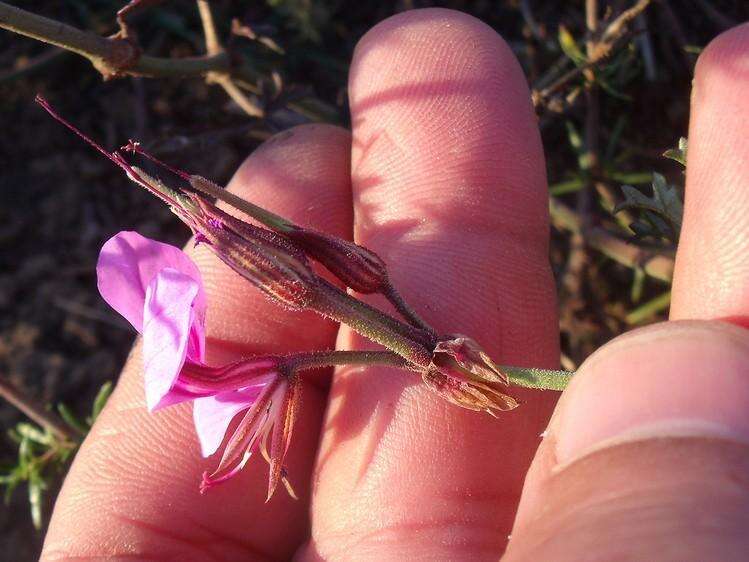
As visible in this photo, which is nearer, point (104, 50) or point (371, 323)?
point (371, 323)

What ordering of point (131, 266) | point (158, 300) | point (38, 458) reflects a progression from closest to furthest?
point (158, 300) → point (131, 266) → point (38, 458)

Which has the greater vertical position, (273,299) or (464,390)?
(273,299)

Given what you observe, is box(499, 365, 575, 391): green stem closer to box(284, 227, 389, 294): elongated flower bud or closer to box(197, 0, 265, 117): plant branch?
box(284, 227, 389, 294): elongated flower bud

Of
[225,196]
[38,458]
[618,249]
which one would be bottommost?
[38,458]

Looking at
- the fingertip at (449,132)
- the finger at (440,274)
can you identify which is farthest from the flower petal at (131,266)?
the fingertip at (449,132)

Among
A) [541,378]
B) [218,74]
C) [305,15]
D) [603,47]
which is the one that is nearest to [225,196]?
[541,378]

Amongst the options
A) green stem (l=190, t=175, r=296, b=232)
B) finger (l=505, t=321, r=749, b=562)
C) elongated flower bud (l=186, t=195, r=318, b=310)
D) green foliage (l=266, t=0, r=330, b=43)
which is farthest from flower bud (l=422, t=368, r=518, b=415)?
green foliage (l=266, t=0, r=330, b=43)

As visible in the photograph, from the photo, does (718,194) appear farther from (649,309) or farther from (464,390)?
(649,309)
